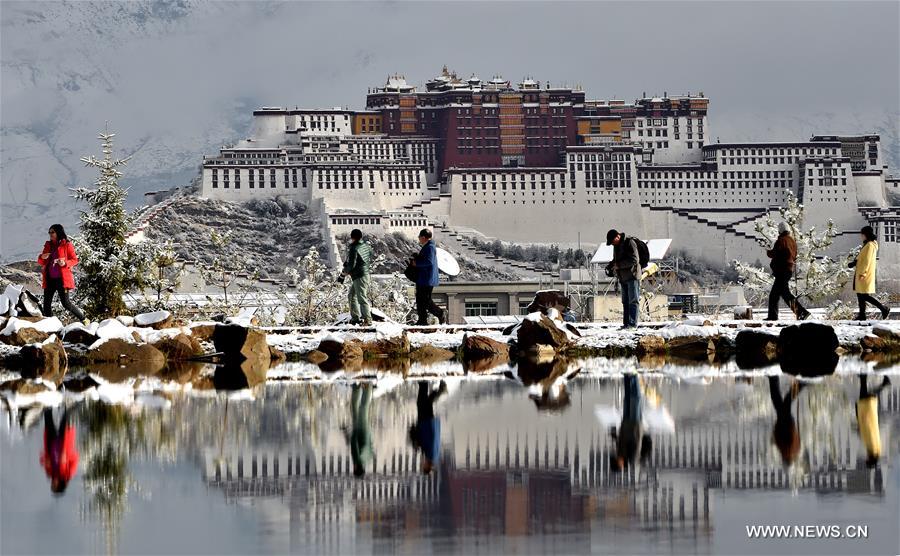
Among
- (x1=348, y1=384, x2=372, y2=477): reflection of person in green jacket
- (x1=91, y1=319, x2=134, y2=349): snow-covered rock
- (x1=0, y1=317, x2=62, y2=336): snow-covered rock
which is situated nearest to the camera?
(x1=348, y1=384, x2=372, y2=477): reflection of person in green jacket

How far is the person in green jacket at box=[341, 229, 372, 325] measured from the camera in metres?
13.6

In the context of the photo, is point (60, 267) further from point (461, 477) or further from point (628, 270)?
point (461, 477)

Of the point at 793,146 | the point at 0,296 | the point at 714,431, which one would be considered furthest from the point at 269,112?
the point at 714,431

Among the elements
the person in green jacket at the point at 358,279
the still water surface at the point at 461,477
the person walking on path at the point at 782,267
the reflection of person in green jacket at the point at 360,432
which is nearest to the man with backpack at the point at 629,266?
the person walking on path at the point at 782,267

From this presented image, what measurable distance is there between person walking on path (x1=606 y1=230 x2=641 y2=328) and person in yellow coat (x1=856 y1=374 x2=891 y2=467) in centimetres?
385

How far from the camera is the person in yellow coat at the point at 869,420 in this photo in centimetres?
634

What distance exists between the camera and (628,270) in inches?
525

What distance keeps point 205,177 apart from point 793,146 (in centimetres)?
3158

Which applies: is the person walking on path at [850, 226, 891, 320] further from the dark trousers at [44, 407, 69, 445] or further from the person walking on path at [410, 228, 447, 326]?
the dark trousers at [44, 407, 69, 445]

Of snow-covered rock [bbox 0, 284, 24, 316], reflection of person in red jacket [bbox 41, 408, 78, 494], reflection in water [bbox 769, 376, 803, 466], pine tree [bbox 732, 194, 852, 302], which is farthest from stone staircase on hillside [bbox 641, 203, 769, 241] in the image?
reflection of person in red jacket [bbox 41, 408, 78, 494]

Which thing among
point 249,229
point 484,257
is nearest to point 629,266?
point 484,257

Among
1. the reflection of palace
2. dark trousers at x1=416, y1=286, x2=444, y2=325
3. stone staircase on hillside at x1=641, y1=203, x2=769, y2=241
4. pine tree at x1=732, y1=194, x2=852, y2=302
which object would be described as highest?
stone staircase on hillside at x1=641, y1=203, x2=769, y2=241

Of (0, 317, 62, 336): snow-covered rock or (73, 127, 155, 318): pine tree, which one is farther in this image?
(73, 127, 155, 318): pine tree

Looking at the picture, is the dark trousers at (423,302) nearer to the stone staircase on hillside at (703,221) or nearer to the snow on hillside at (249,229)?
the snow on hillside at (249,229)
